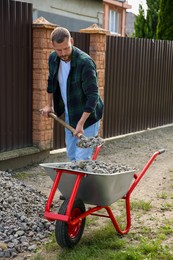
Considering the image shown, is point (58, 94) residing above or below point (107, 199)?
above

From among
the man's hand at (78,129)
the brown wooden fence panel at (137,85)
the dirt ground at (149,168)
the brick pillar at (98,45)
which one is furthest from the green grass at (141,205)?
the brown wooden fence panel at (137,85)

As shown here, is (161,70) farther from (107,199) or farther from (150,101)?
(107,199)

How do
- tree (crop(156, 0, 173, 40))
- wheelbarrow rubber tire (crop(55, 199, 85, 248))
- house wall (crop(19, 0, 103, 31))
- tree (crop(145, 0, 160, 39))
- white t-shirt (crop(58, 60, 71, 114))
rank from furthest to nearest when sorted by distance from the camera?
tree (crop(145, 0, 160, 39)) → tree (crop(156, 0, 173, 40)) → house wall (crop(19, 0, 103, 31)) → white t-shirt (crop(58, 60, 71, 114)) → wheelbarrow rubber tire (crop(55, 199, 85, 248))

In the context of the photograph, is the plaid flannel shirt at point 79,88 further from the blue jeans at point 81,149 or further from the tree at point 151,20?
the tree at point 151,20

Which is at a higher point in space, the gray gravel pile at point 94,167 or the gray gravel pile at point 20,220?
the gray gravel pile at point 94,167

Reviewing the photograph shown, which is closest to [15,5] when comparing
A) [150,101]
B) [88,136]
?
[88,136]

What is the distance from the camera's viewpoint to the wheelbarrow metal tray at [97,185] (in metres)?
3.76

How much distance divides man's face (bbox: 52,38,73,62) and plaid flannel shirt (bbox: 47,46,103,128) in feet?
0.43

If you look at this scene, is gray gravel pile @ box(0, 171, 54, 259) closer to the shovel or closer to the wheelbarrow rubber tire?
the wheelbarrow rubber tire

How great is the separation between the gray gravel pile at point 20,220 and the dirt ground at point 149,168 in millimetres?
844

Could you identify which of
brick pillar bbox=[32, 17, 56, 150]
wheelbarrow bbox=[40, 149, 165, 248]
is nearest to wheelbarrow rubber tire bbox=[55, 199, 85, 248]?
wheelbarrow bbox=[40, 149, 165, 248]

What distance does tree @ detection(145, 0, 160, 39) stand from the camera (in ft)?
83.4

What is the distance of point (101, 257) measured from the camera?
153 inches

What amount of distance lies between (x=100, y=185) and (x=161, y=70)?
7883mm
